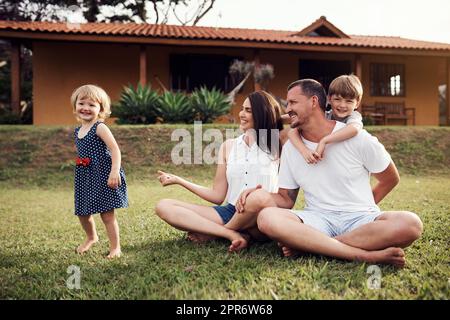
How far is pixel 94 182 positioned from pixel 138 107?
8.00 meters

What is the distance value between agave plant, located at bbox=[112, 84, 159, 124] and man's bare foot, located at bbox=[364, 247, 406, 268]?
9.13m

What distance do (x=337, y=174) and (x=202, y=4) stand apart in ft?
76.3

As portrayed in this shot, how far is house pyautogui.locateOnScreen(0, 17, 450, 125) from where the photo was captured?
43.9 feet

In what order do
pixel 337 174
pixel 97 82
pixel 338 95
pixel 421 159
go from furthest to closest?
1. pixel 97 82
2. pixel 421 159
3. pixel 338 95
4. pixel 337 174

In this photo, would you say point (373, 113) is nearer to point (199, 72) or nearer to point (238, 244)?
point (199, 72)

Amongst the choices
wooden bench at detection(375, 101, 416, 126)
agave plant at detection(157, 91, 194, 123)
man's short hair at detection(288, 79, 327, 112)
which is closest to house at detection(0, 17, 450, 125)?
wooden bench at detection(375, 101, 416, 126)

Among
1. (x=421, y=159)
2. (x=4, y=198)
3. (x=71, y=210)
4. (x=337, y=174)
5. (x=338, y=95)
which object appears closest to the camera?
(x=337, y=174)

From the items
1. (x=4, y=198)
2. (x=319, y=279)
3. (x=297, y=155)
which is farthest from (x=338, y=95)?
(x=4, y=198)

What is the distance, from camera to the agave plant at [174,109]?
1112cm

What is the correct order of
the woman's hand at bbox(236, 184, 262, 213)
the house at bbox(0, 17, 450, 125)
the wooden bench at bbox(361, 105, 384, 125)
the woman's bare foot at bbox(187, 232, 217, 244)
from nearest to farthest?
1. the woman's hand at bbox(236, 184, 262, 213)
2. the woman's bare foot at bbox(187, 232, 217, 244)
3. the house at bbox(0, 17, 450, 125)
4. the wooden bench at bbox(361, 105, 384, 125)

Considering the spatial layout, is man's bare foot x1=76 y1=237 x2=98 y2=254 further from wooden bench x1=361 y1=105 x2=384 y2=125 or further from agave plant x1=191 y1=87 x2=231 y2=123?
wooden bench x1=361 y1=105 x2=384 y2=125

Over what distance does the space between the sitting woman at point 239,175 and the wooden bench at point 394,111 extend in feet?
42.5

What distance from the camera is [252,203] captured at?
305 cm

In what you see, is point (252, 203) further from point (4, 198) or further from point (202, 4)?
point (202, 4)
